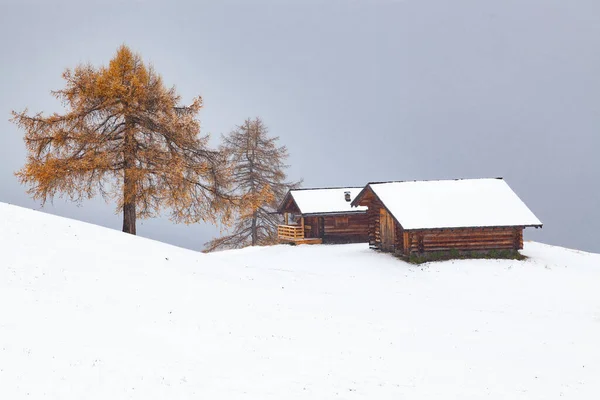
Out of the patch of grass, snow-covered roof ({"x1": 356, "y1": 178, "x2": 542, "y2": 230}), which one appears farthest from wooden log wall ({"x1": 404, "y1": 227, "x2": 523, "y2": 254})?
snow-covered roof ({"x1": 356, "y1": 178, "x2": 542, "y2": 230})

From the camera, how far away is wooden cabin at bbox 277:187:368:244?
134 ft

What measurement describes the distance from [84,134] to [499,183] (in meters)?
26.0

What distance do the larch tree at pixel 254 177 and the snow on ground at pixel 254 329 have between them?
67.7 ft

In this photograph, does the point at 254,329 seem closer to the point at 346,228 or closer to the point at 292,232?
the point at 292,232

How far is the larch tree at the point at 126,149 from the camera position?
87.8 ft

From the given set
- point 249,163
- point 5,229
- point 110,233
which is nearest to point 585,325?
point 110,233

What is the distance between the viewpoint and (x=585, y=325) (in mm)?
17422

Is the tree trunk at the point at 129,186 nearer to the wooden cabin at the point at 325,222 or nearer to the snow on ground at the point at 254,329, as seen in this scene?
the snow on ground at the point at 254,329

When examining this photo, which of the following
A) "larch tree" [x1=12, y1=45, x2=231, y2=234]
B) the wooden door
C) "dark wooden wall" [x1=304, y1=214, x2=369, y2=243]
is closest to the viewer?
"larch tree" [x1=12, y1=45, x2=231, y2=234]

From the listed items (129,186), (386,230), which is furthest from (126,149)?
(386,230)

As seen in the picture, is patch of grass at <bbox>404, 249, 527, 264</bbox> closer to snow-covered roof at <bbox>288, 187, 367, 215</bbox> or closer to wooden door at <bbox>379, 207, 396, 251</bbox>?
wooden door at <bbox>379, 207, 396, 251</bbox>

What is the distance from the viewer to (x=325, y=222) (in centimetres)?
4125

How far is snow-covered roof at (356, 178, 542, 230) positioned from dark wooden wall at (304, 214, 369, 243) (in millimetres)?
7210

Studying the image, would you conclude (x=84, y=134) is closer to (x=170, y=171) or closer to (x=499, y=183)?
(x=170, y=171)
